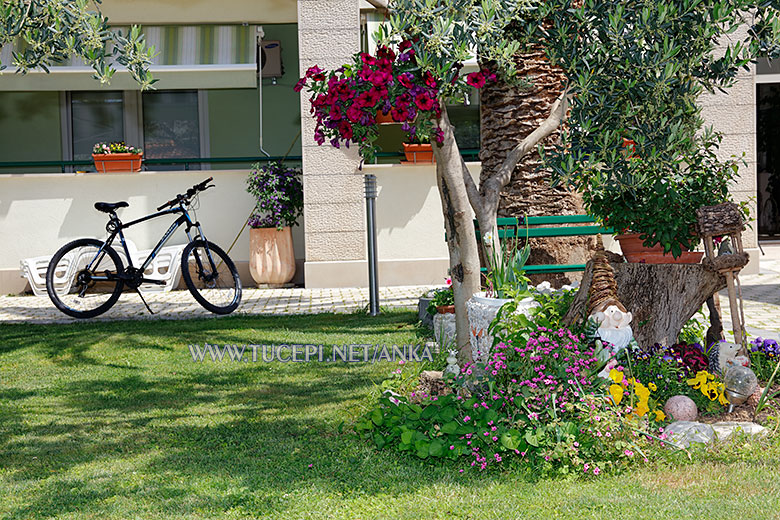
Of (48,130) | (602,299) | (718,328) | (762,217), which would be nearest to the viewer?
(602,299)

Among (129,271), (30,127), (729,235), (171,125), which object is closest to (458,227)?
(729,235)

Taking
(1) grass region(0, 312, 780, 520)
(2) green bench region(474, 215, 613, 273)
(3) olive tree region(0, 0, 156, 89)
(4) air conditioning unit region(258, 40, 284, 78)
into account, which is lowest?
(1) grass region(0, 312, 780, 520)

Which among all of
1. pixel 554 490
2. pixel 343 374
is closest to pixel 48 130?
pixel 343 374

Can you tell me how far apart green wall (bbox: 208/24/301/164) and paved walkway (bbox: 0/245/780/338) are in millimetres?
2994

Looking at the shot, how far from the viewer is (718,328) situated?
176 inches

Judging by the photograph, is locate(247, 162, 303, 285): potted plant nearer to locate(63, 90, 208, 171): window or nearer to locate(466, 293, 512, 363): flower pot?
locate(63, 90, 208, 171): window

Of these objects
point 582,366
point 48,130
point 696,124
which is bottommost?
point 582,366

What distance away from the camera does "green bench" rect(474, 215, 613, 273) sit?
226 inches

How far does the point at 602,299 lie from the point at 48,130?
10722 millimetres

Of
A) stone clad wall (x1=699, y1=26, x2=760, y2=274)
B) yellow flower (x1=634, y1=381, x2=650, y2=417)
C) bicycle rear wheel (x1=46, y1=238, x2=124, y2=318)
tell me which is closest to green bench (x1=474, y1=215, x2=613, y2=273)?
yellow flower (x1=634, y1=381, x2=650, y2=417)

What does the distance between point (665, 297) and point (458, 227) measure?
1.13m

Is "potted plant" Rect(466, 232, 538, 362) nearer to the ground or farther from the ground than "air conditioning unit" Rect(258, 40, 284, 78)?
nearer to the ground

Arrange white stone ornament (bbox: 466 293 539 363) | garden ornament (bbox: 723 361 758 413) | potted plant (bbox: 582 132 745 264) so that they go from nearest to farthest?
garden ornament (bbox: 723 361 758 413), white stone ornament (bbox: 466 293 539 363), potted plant (bbox: 582 132 745 264)

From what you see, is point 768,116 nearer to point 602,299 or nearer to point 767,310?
point 767,310
